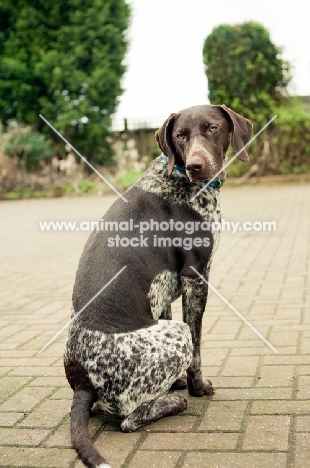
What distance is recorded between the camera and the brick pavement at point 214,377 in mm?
2777

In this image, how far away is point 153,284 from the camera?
10.4 ft

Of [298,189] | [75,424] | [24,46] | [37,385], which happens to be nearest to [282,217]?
[298,189]

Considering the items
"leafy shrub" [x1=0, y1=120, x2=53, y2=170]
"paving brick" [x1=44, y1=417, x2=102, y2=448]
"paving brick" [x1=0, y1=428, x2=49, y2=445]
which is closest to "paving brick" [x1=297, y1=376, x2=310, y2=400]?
"paving brick" [x1=44, y1=417, x2=102, y2=448]

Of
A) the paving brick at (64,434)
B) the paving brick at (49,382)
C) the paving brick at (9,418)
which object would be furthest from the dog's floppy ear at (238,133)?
the paving brick at (9,418)

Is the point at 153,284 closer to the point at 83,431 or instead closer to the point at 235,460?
the point at 83,431

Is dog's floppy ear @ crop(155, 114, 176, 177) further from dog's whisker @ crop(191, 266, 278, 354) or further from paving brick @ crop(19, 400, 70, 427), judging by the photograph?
paving brick @ crop(19, 400, 70, 427)

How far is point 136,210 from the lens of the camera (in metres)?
3.24

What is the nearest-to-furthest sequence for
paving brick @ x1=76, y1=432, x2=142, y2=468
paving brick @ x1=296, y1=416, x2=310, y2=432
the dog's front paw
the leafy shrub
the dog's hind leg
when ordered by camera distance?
1. paving brick @ x1=76, y1=432, x2=142, y2=468
2. paving brick @ x1=296, y1=416, x2=310, y2=432
3. the dog's hind leg
4. the dog's front paw
5. the leafy shrub

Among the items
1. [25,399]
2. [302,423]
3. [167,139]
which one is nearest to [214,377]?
[302,423]

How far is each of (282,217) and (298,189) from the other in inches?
209

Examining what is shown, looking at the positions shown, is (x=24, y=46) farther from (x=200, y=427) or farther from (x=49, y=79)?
(x=200, y=427)

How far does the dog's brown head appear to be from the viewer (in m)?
3.12

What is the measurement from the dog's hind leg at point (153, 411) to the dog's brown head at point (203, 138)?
3.81ft

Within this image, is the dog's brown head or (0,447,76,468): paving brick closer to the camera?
(0,447,76,468): paving brick
